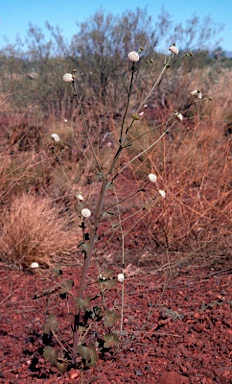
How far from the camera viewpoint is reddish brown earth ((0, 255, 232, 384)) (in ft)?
7.59

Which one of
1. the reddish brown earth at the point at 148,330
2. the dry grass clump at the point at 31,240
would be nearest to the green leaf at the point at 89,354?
the reddish brown earth at the point at 148,330

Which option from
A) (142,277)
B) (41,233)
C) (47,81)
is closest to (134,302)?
(142,277)

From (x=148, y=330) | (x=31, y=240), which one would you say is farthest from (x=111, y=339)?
(x=31, y=240)

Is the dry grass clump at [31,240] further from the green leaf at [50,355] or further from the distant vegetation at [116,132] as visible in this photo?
the green leaf at [50,355]

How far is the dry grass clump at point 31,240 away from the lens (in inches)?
144

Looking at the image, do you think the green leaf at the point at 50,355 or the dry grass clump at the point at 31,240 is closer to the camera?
the green leaf at the point at 50,355

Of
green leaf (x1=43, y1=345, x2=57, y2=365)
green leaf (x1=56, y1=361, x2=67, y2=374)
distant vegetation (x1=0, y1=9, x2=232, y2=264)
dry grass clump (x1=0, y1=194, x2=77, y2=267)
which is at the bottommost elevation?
green leaf (x1=56, y1=361, x2=67, y2=374)

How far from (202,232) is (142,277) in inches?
29.7

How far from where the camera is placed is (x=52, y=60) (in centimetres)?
1052

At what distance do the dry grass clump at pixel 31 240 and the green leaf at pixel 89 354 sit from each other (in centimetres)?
140

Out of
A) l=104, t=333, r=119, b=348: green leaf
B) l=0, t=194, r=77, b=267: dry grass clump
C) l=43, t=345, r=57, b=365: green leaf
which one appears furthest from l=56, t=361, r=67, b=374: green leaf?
l=0, t=194, r=77, b=267: dry grass clump

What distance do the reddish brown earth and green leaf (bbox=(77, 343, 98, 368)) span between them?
0.07 meters

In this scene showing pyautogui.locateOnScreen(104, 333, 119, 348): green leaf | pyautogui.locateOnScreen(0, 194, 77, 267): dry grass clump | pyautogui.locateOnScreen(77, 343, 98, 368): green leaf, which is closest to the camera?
pyautogui.locateOnScreen(77, 343, 98, 368): green leaf

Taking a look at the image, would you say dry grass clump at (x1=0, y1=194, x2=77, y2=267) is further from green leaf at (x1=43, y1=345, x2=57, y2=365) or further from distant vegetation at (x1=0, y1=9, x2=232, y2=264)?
green leaf at (x1=43, y1=345, x2=57, y2=365)
